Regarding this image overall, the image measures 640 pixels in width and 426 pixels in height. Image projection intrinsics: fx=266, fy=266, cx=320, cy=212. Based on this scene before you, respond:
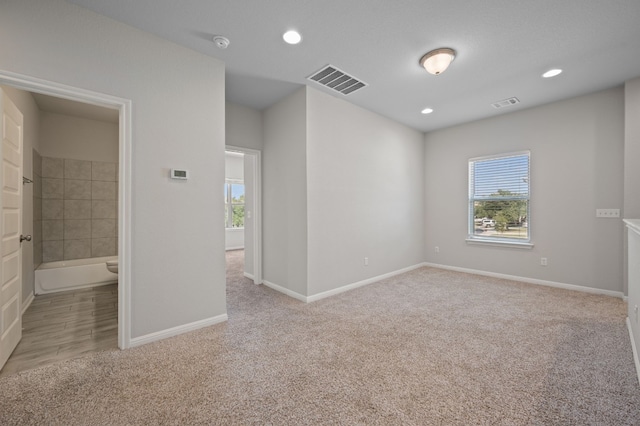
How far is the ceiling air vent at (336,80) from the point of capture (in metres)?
3.13

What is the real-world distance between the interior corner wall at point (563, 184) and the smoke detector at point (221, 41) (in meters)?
4.41

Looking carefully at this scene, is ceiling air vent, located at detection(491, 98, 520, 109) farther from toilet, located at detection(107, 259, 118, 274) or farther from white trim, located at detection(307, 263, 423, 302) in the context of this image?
toilet, located at detection(107, 259, 118, 274)

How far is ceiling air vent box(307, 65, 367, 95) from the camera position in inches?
123

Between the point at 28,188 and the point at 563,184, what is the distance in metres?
7.55

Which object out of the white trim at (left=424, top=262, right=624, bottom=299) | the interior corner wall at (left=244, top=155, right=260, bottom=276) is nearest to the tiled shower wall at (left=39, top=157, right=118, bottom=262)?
the interior corner wall at (left=244, top=155, right=260, bottom=276)

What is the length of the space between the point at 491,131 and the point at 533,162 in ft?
2.82

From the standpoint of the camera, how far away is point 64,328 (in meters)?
2.72

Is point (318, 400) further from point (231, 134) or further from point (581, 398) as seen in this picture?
point (231, 134)

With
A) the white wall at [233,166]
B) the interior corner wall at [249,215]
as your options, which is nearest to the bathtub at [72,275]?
the interior corner wall at [249,215]

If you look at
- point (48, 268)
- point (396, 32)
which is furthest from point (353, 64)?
point (48, 268)

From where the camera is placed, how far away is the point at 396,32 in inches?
95.7

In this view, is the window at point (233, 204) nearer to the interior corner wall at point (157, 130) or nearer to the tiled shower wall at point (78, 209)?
the tiled shower wall at point (78, 209)

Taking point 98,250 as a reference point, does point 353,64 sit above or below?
above

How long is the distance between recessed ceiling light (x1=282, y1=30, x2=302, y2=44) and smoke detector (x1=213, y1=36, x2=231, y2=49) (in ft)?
1.81
